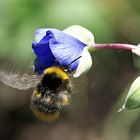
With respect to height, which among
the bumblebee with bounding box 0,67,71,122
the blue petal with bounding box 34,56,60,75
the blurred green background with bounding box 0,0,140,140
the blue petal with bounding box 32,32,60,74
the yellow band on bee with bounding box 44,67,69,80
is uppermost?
the blue petal with bounding box 32,32,60,74

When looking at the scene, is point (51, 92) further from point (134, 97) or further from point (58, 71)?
point (134, 97)

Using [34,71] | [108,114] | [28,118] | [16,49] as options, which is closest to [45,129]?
[28,118]

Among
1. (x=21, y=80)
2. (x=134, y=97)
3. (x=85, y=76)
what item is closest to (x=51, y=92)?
(x=21, y=80)

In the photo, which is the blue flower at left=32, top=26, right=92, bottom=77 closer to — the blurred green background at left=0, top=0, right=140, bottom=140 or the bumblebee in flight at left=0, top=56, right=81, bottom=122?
the bumblebee in flight at left=0, top=56, right=81, bottom=122

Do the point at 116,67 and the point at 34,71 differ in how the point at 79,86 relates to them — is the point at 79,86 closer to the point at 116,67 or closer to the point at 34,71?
the point at 116,67

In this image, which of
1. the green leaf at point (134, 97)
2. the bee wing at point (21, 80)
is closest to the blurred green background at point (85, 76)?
the bee wing at point (21, 80)

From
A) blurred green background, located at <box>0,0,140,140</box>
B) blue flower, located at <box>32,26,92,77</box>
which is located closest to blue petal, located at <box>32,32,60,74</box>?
blue flower, located at <box>32,26,92,77</box>
